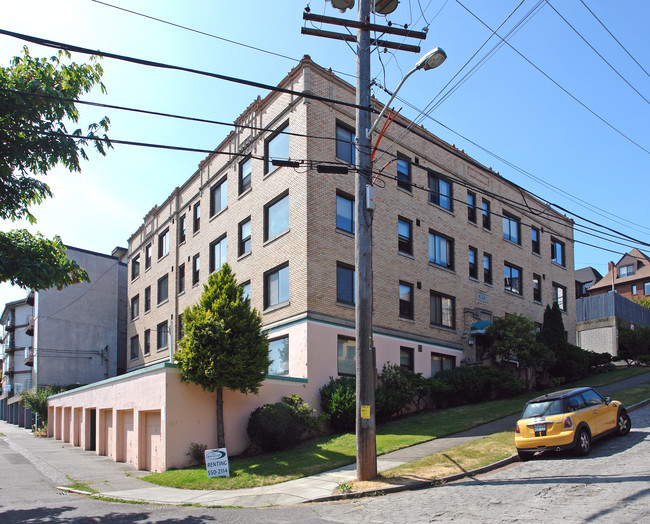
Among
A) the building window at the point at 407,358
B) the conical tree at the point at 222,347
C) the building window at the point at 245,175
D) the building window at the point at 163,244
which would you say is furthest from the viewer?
the building window at the point at 163,244

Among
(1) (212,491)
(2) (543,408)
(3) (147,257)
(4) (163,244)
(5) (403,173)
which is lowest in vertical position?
(1) (212,491)

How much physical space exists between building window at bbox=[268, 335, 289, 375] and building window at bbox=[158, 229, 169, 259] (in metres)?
15.6

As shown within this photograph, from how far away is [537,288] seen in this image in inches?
1350

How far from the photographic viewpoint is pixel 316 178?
71.0 feet

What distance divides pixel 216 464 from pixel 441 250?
16.5 m

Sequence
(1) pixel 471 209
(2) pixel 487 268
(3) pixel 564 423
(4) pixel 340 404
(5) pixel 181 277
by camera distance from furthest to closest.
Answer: (5) pixel 181 277 → (2) pixel 487 268 → (1) pixel 471 209 → (4) pixel 340 404 → (3) pixel 564 423

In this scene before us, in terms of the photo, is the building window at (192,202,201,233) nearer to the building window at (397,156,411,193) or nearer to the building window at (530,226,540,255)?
the building window at (397,156,411,193)

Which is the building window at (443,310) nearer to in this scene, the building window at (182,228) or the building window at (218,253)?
the building window at (218,253)

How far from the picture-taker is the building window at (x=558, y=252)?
36531mm

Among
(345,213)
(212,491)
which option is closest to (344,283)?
(345,213)

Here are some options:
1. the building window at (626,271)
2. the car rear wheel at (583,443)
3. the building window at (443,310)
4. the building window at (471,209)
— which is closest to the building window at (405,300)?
the building window at (443,310)

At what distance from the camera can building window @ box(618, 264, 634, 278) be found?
6751cm

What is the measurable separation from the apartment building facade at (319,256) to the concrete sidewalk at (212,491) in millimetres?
1175

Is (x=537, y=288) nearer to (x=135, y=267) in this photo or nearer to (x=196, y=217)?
(x=196, y=217)
